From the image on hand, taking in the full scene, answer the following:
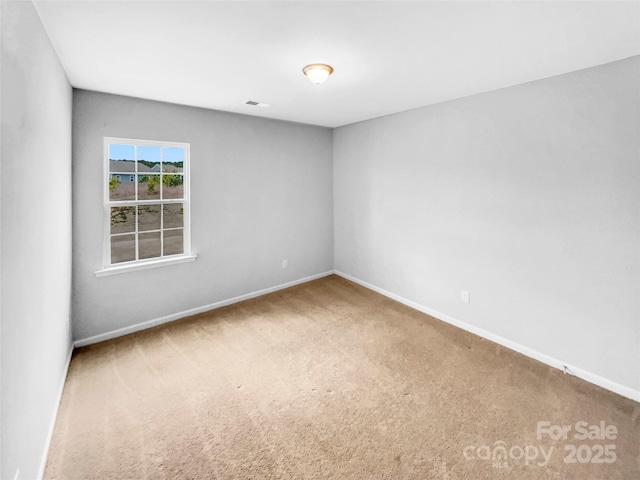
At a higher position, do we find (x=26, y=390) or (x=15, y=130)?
(x=15, y=130)

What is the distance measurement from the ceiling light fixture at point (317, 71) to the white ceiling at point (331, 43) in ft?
0.17

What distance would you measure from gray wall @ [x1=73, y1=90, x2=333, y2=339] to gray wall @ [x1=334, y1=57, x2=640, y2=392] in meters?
1.27

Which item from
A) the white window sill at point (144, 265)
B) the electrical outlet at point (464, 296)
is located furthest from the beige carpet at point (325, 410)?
the white window sill at point (144, 265)

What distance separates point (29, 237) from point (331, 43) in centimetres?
210

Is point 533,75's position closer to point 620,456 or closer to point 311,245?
point 620,456

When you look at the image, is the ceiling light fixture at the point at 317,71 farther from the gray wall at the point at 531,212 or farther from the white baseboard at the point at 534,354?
the white baseboard at the point at 534,354

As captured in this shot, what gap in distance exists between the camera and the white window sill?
10.4ft

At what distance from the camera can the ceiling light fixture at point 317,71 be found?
93.4 inches

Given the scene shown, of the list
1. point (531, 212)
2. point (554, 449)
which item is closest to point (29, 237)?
point (554, 449)

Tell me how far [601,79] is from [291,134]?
3.43 m

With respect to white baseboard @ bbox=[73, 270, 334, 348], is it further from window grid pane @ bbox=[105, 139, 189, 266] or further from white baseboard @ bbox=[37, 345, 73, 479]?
window grid pane @ bbox=[105, 139, 189, 266]

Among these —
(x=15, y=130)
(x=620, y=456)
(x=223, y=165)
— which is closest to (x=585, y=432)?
(x=620, y=456)

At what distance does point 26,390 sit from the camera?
1.47 meters

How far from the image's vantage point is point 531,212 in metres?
2.81
